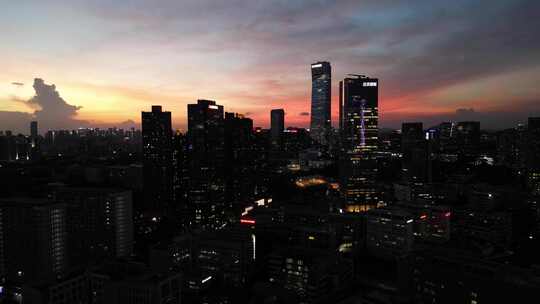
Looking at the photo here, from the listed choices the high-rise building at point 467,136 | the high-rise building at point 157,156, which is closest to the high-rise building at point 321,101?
the high-rise building at point 467,136

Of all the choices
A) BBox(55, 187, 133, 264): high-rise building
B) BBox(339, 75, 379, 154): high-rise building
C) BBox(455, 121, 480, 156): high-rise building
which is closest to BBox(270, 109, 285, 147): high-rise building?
BBox(339, 75, 379, 154): high-rise building

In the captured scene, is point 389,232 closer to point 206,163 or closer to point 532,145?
point 206,163

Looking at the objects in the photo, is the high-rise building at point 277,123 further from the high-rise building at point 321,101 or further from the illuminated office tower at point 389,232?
the illuminated office tower at point 389,232

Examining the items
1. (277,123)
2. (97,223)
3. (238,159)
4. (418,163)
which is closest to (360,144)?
(418,163)

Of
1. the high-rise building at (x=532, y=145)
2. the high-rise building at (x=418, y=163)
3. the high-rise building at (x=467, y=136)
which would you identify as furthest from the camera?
the high-rise building at (x=467, y=136)

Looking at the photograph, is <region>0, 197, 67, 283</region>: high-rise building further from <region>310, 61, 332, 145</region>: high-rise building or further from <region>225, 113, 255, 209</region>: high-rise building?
<region>310, 61, 332, 145</region>: high-rise building

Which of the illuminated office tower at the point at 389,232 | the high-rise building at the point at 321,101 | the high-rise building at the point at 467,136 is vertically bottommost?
the illuminated office tower at the point at 389,232

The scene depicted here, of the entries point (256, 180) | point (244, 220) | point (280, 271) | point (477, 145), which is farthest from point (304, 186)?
point (477, 145)
